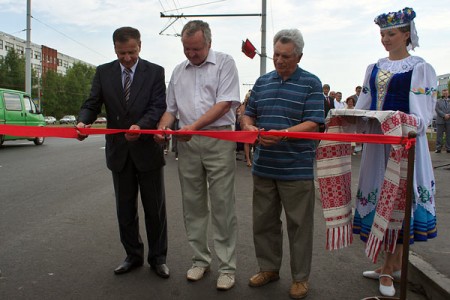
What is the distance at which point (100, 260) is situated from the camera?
12.8 feet

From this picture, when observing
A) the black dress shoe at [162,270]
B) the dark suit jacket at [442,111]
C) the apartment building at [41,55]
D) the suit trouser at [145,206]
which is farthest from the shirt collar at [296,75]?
→ the apartment building at [41,55]

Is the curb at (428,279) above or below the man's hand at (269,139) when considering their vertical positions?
below

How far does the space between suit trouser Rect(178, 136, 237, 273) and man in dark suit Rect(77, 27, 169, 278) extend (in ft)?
0.90

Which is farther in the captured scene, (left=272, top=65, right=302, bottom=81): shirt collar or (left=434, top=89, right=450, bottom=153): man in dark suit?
(left=434, top=89, right=450, bottom=153): man in dark suit

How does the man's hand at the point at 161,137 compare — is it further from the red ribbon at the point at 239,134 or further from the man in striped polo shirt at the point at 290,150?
the man in striped polo shirt at the point at 290,150

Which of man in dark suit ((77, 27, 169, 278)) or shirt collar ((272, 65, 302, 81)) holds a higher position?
shirt collar ((272, 65, 302, 81))

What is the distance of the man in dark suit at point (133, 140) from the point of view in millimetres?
3533

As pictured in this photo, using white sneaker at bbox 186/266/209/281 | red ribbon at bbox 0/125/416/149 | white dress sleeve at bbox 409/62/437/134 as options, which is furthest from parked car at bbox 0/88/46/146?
white dress sleeve at bbox 409/62/437/134

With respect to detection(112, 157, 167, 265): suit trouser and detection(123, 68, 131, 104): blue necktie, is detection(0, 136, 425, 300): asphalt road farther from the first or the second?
detection(123, 68, 131, 104): blue necktie

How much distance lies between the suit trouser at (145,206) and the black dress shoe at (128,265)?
0.04 meters

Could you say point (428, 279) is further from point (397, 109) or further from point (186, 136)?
point (186, 136)

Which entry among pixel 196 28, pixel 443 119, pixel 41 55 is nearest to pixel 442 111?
pixel 443 119

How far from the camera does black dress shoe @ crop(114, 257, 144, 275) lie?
3.59 m

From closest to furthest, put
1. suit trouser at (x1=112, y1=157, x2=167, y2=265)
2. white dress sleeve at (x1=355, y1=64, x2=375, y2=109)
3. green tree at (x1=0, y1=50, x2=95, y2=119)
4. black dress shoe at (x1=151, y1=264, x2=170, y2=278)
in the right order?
white dress sleeve at (x1=355, y1=64, x2=375, y2=109) < black dress shoe at (x1=151, y1=264, x2=170, y2=278) < suit trouser at (x1=112, y1=157, x2=167, y2=265) < green tree at (x1=0, y1=50, x2=95, y2=119)
